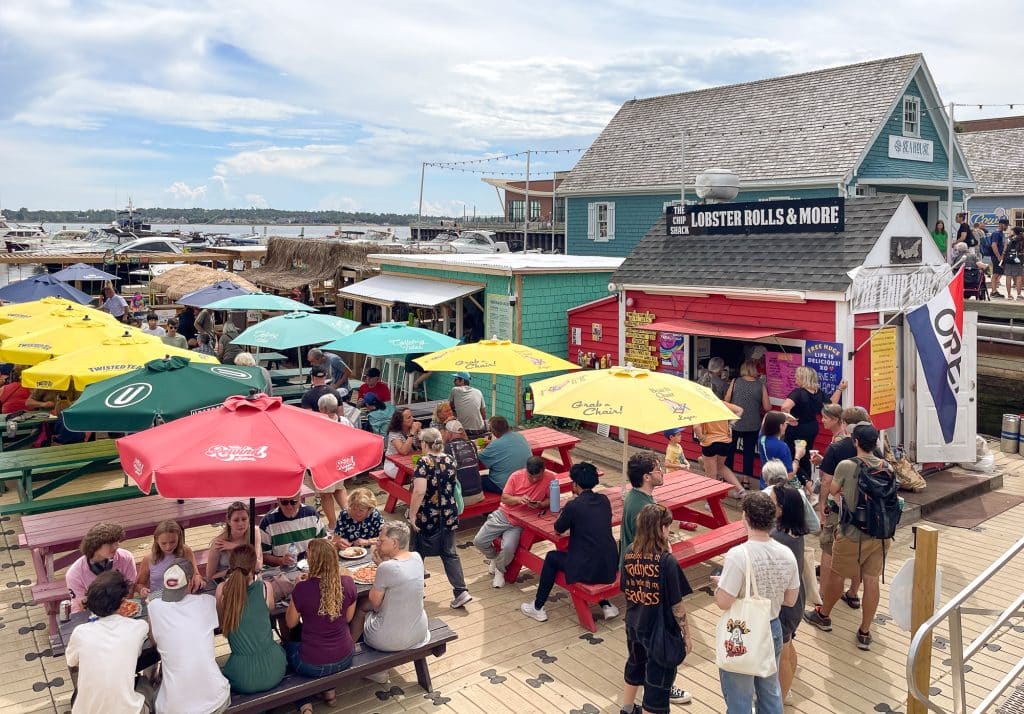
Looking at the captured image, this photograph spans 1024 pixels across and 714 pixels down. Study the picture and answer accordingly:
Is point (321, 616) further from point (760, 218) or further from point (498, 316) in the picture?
point (498, 316)

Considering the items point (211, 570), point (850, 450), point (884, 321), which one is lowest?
point (211, 570)

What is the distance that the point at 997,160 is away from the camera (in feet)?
94.5

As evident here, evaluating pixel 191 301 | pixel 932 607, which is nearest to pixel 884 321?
pixel 932 607

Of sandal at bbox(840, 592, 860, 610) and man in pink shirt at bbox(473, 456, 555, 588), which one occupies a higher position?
man in pink shirt at bbox(473, 456, 555, 588)

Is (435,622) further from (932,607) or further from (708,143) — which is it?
(708,143)

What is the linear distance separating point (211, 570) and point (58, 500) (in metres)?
3.48

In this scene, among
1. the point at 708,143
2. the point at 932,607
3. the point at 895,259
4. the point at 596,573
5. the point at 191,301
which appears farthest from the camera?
the point at 708,143

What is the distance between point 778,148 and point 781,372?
13438 mm

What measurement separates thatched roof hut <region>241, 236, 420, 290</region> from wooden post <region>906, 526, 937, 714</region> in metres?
15.5

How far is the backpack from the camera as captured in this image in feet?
21.0

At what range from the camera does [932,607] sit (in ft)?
15.4

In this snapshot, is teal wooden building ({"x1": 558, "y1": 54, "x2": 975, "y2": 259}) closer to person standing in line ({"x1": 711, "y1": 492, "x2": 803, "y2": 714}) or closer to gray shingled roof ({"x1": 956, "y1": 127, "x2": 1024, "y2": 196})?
gray shingled roof ({"x1": 956, "y1": 127, "x2": 1024, "y2": 196})

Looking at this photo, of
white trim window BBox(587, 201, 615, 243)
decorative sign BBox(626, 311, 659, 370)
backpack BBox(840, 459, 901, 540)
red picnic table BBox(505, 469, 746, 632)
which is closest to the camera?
backpack BBox(840, 459, 901, 540)

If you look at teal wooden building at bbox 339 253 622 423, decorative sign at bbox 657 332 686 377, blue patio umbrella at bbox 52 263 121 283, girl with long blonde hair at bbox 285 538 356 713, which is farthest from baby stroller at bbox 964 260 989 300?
blue patio umbrella at bbox 52 263 121 283
